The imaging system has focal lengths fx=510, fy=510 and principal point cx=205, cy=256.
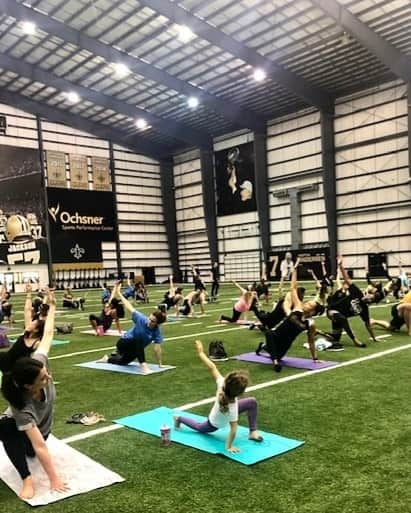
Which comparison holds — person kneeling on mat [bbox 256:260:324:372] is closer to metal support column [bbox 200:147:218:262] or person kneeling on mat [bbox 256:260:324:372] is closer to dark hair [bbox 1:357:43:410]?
dark hair [bbox 1:357:43:410]

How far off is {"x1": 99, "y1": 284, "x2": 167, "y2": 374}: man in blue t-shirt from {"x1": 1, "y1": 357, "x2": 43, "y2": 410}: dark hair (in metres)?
4.50

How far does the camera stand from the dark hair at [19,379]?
3682 mm

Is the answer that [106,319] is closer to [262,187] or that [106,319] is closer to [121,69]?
[121,69]

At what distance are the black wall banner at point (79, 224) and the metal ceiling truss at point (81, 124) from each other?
15.6ft

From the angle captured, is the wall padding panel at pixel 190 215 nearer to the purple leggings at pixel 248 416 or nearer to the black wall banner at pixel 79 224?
the black wall banner at pixel 79 224

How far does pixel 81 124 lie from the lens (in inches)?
1570

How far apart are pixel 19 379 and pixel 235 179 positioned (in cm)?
3731

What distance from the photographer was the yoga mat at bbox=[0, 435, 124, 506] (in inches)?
154

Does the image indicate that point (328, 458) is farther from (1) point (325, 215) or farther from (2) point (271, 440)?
(1) point (325, 215)

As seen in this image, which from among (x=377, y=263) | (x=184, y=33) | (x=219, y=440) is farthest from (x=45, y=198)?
(x=219, y=440)

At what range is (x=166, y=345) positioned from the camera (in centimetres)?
1141

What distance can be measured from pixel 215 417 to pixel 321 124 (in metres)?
31.2

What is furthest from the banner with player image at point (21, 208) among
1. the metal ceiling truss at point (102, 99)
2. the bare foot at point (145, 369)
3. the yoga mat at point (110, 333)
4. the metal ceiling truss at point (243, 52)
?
the bare foot at point (145, 369)

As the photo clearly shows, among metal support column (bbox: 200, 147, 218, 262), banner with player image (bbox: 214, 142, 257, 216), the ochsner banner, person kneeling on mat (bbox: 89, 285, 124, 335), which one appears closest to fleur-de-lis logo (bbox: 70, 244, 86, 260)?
the ochsner banner
